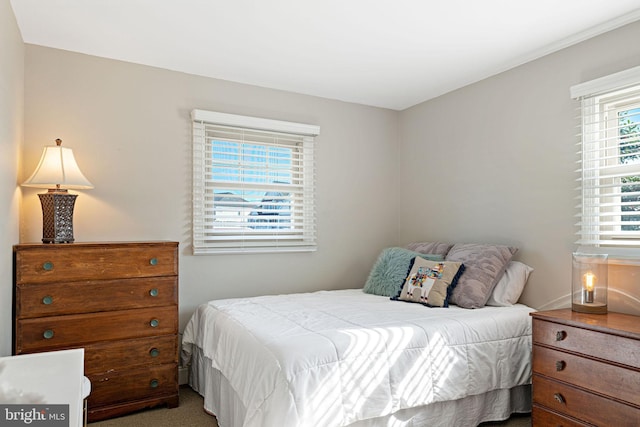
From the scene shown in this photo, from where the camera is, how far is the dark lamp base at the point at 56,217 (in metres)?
2.61

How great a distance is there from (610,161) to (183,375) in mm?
3198

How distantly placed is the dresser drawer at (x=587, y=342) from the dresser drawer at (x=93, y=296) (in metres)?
2.18

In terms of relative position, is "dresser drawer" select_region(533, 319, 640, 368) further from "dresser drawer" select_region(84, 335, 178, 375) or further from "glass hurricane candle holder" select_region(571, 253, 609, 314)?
"dresser drawer" select_region(84, 335, 178, 375)

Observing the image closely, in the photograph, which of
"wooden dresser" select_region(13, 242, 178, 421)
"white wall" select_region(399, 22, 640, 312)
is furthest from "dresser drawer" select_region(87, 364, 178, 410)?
"white wall" select_region(399, 22, 640, 312)

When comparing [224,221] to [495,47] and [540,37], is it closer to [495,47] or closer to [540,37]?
[495,47]

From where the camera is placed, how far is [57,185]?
262cm

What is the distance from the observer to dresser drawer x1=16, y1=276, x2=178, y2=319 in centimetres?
240

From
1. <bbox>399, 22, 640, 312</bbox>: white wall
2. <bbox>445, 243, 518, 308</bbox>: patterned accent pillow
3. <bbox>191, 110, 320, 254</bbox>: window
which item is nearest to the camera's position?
<bbox>399, 22, 640, 312</bbox>: white wall

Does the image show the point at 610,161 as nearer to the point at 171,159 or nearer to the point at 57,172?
the point at 171,159

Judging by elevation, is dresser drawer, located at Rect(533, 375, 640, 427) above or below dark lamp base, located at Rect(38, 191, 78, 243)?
below

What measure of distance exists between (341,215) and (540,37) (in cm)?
206

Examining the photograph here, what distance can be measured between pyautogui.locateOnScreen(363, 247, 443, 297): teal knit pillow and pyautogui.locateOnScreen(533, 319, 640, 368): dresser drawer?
1.03m

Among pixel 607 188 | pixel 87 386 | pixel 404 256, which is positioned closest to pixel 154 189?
pixel 87 386

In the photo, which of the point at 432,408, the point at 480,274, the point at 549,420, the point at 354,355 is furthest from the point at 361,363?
the point at 480,274
